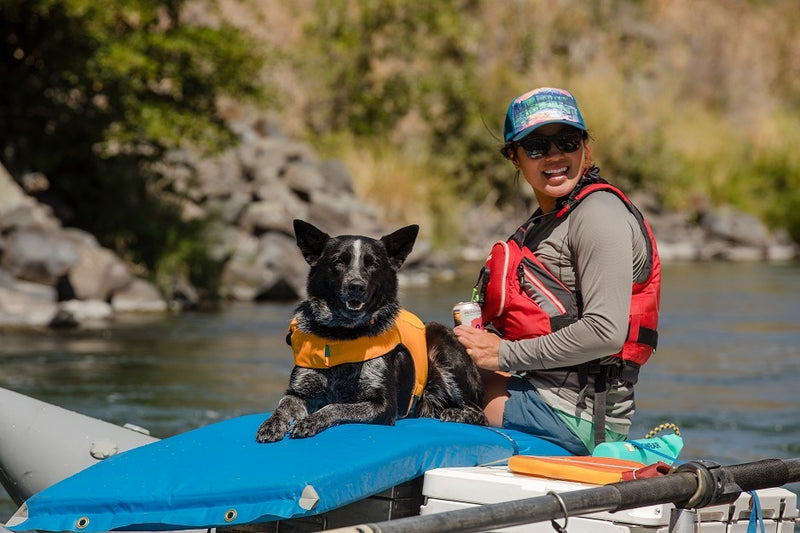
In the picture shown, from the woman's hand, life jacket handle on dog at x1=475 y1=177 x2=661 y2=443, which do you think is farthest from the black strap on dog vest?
the woman's hand

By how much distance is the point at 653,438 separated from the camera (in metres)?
4.36

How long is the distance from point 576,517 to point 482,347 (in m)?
0.91

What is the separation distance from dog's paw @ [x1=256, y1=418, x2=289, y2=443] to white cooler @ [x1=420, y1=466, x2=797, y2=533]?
58cm

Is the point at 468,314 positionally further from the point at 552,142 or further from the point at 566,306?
the point at 552,142

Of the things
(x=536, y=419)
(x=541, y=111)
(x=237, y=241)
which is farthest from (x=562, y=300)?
(x=237, y=241)

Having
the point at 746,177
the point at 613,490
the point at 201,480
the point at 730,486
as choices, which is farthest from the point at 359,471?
the point at 746,177

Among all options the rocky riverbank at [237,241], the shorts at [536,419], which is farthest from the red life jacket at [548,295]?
the rocky riverbank at [237,241]

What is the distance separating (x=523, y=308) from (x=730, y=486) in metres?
1.07

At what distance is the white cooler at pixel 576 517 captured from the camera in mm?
3623

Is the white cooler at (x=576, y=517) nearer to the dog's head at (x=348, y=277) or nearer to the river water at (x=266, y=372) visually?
the dog's head at (x=348, y=277)

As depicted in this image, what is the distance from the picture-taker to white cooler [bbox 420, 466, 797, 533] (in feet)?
11.9

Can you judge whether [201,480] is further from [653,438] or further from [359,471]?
[653,438]

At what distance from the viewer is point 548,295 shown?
448cm

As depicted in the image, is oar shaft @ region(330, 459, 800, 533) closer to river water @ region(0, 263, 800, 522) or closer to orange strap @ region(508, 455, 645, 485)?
orange strap @ region(508, 455, 645, 485)
